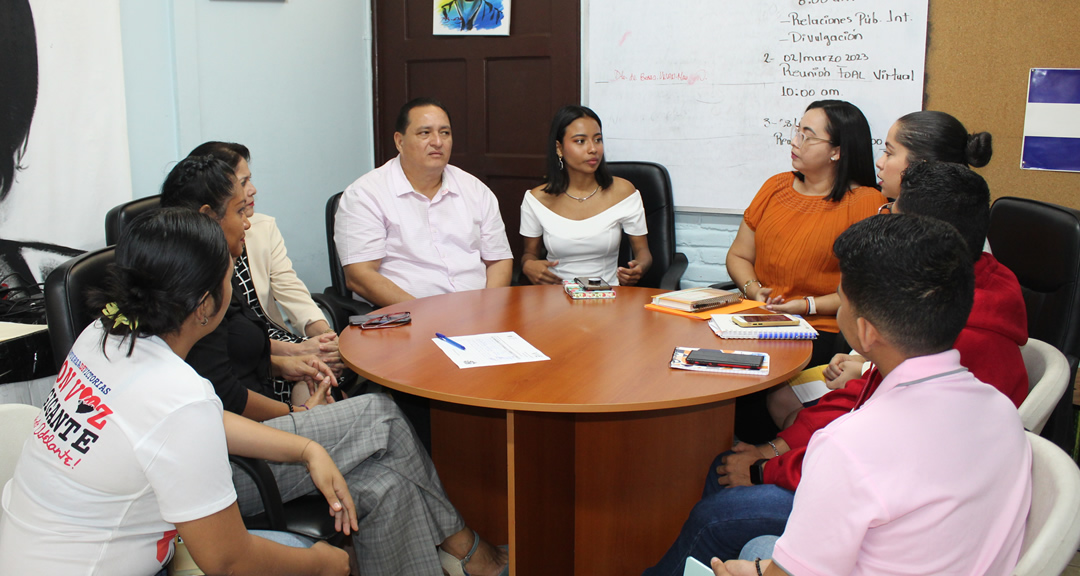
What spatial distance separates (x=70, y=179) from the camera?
2678 mm

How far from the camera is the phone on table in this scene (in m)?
2.19

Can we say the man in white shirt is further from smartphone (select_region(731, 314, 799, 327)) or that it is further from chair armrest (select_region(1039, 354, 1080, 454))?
chair armrest (select_region(1039, 354, 1080, 454))

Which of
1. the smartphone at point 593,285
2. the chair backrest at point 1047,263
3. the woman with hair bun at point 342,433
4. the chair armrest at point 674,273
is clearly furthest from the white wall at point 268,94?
the chair backrest at point 1047,263

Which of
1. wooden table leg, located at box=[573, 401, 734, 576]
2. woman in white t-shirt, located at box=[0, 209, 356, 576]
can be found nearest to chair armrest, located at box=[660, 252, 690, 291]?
wooden table leg, located at box=[573, 401, 734, 576]

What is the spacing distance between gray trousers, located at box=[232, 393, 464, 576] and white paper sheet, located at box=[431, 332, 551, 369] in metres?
0.22

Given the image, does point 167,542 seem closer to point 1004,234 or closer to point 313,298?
point 313,298

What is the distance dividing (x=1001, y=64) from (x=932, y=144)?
107 centimetres

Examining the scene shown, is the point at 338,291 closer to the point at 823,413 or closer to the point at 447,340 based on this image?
the point at 447,340

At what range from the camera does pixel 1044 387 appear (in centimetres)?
149

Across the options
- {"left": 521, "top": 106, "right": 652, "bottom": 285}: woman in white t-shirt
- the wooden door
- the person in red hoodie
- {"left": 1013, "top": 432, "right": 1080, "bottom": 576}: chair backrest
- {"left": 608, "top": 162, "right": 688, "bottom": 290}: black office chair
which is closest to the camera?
{"left": 1013, "top": 432, "right": 1080, "bottom": 576}: chair backrest

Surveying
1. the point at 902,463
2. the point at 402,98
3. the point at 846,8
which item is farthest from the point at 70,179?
the point at 846,8

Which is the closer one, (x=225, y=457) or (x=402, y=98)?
(x=225, y=457)

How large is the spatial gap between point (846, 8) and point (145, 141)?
9.14 ft

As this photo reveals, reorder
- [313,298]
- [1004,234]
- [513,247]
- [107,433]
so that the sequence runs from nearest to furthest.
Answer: [107,433] → [1004,234] → [313,298] → [513,247]
